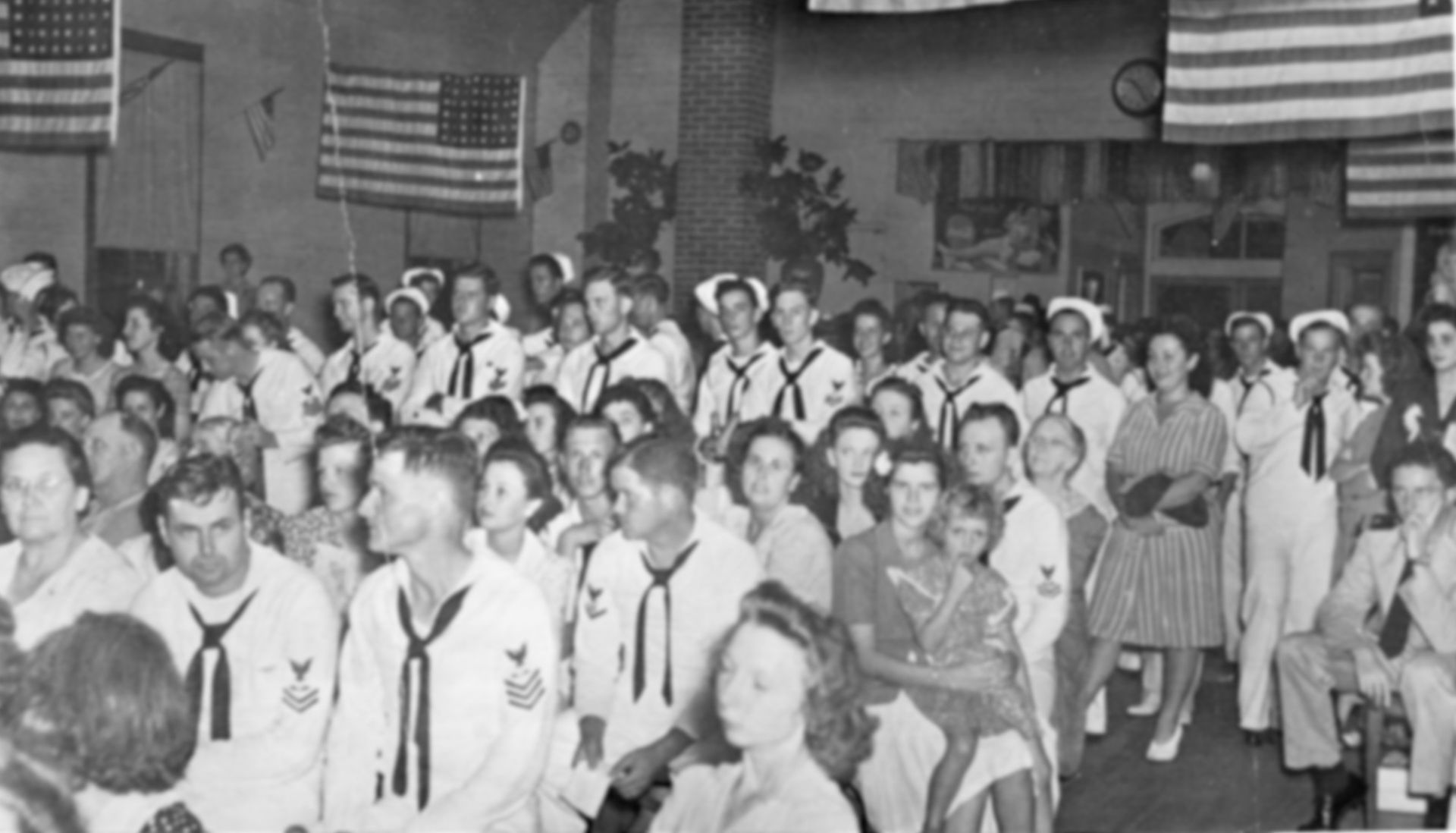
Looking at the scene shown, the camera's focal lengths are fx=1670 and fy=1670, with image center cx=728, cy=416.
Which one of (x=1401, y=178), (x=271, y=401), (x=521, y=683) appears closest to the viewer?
(x=521, y=683)

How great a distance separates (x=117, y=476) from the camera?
5133 millimetres

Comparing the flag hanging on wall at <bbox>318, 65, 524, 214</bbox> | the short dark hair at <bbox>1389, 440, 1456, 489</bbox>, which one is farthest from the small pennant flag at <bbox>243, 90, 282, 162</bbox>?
the short dark hair at <bbox>1389, 440, 1456, 489</bbox>

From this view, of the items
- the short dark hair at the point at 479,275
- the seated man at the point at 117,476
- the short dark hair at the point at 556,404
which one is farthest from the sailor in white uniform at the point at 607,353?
the seated man at the point at 117,476

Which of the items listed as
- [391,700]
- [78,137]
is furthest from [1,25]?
[391,700]

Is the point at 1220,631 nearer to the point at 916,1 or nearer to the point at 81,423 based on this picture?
the point at 916,1

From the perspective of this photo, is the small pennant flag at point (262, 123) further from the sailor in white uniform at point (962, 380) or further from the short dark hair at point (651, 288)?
the sailor in white uniform at point (962, 380)

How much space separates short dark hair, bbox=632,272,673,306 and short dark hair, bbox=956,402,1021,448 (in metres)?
2.97

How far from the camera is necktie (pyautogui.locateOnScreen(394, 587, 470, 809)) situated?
3855mm

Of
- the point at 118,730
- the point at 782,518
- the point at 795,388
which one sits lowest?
the point at 118,730

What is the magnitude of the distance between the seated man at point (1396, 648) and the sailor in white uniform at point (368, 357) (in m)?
4.45

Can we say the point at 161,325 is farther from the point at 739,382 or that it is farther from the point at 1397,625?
the point at 1397,625

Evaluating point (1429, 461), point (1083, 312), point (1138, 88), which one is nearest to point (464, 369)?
point (1083, 312)

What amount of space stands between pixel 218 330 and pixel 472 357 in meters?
1.13

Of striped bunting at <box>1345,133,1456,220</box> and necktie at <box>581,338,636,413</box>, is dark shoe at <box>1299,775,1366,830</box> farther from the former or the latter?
striped bunting at <box>1345,133,1456,220</box>
